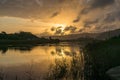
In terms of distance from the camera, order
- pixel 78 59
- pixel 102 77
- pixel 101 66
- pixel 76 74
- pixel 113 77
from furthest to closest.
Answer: pixel 78 59 → pixel 76 74 → pixel 101 66 → pixel 102 77 → pixel 113 77

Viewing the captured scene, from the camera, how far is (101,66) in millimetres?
25969

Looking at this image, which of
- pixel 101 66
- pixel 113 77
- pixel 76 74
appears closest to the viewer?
pixel 113 77

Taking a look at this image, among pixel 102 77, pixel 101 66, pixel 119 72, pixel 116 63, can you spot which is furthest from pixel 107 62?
pixel 119 72

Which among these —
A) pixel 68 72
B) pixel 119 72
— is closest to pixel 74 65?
pixel 68 72

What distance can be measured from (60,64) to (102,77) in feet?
19.6

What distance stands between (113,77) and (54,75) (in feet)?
23.8

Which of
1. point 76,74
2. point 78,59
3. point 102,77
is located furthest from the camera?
point 78,59

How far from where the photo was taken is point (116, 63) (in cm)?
2850

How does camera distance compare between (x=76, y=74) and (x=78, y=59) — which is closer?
(x=76, y=74)

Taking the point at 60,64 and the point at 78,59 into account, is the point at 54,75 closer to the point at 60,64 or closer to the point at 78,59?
the point at 60,64

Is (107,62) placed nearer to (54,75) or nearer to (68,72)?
(68,72)

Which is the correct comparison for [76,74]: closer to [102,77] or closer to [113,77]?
[102,77]

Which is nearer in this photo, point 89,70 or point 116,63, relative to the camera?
point 89,70

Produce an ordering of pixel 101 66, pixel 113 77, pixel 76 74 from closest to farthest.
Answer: pixel 113 77
pixel 101 66
pixel 76 74
